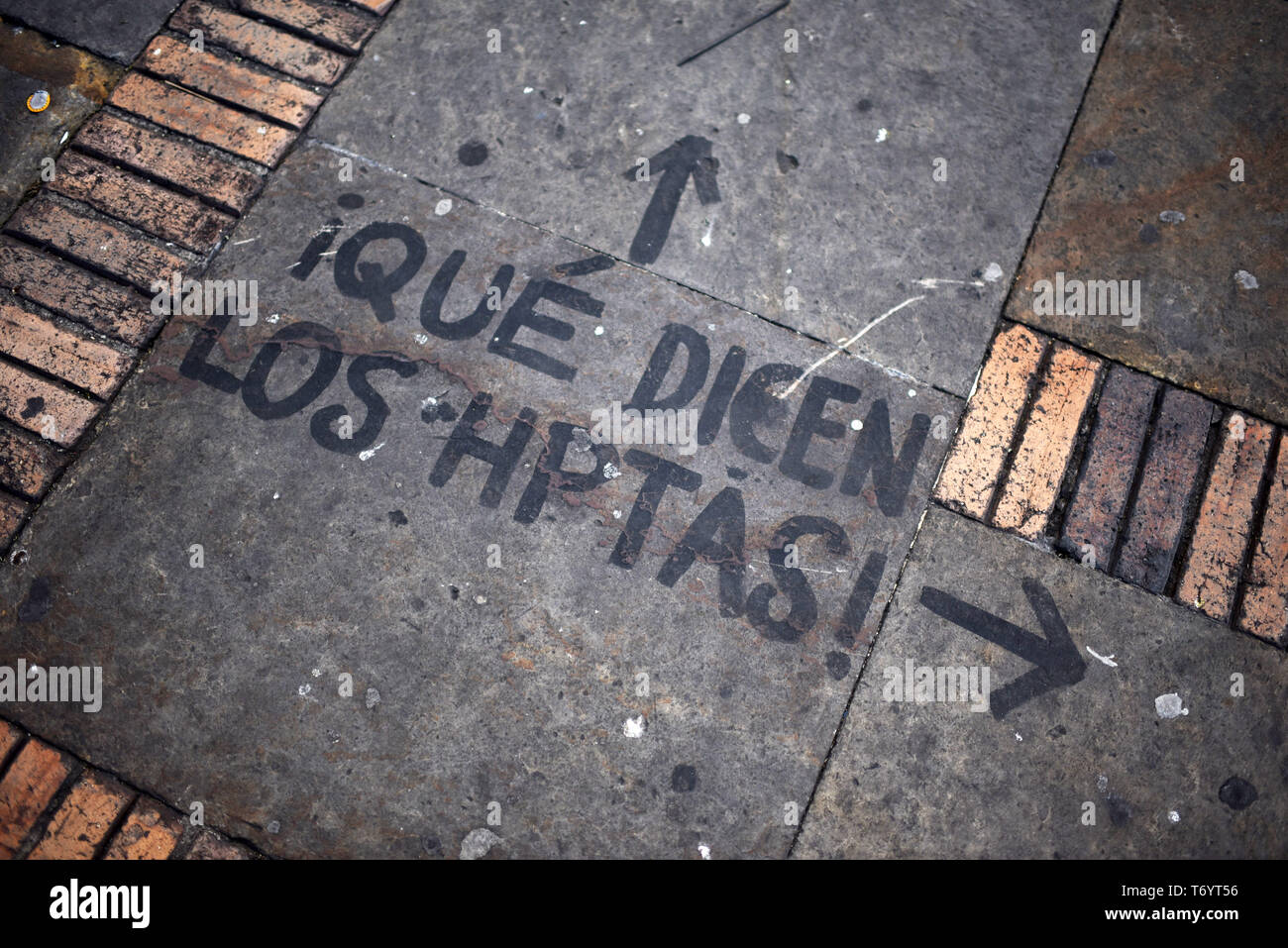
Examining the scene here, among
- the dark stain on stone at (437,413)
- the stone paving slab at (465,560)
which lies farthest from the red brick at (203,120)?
the dark stain on stone at (437,413)

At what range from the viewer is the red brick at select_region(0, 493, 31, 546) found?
8.23 feet

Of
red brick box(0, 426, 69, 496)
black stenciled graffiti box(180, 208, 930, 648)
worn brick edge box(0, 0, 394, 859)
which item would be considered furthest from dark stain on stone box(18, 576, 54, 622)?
black stenciled graffiti box(180, 208, 930, 648)

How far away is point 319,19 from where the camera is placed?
3.09 metres

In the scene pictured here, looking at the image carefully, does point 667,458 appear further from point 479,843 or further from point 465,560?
point 479,843

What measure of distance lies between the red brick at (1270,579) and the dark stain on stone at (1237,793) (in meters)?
0.45

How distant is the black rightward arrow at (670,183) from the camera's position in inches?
109

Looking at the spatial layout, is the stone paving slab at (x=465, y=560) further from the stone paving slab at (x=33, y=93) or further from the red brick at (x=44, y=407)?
the stone paving slab at (x=33, y=93)

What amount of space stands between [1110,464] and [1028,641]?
0.66 m

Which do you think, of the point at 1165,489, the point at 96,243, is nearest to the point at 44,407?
the point at 96,243

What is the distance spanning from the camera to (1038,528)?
8.27ft

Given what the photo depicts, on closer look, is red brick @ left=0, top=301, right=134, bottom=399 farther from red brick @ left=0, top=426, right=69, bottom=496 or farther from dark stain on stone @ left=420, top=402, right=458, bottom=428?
dark stain on stone @ left=420, top=402, right=458, bottom=428

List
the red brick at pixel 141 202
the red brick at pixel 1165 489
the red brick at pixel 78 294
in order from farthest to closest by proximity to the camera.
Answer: the red brick at pixel 141 202
the red brick at pixel 78 294
the red brick at pixel 1165 489
